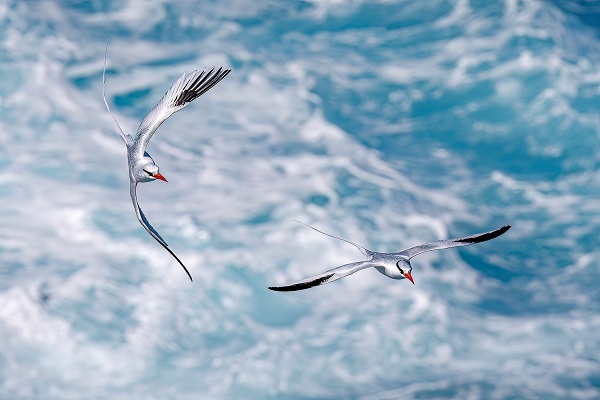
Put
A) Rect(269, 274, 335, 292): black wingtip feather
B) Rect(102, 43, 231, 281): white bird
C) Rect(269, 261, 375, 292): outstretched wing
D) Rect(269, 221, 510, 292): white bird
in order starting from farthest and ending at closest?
1. Rect(269, 221, 510, 292): white bird
2. Rect(102, 43, 231, 281): white bird
3. Rect(269, 261, 375, 292): outstretched wing
4. Rect(269, 274, 335, 292): black wingtip feather

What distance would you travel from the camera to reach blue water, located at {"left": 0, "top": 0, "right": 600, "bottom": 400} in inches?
1227

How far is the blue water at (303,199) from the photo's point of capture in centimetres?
3117

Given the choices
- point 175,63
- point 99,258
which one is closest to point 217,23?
point 175,63

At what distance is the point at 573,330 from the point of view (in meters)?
34.0

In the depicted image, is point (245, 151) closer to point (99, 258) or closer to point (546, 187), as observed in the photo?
point (99, 258)

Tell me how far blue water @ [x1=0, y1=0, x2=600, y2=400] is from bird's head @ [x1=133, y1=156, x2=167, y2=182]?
63.9 feet

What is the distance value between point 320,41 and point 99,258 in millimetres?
23408

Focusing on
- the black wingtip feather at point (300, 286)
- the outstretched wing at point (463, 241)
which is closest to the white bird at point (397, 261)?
the outstretched wing at point (463, 241)

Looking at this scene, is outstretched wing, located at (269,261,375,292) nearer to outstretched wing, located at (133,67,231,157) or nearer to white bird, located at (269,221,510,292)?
white bird, located at (269,221,510,292)

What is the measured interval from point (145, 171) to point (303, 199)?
92.3 feet

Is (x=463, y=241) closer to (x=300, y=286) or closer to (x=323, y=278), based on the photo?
(x=323, y=278)

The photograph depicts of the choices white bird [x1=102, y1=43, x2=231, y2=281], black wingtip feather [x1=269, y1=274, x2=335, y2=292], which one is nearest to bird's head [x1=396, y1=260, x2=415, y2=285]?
black wingtip feather [x1=269, y1=274, x2=335, y2=292]

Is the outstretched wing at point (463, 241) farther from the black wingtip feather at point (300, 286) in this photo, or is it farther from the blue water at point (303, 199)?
the blue water at point (303, 199)

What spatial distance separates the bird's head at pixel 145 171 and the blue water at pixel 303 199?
19.5 meters
